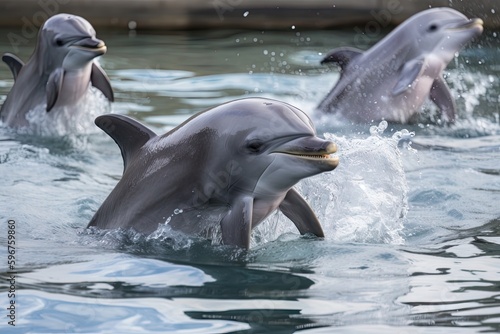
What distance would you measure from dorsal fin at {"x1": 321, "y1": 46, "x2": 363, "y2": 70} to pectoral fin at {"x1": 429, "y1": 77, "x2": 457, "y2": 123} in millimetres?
795

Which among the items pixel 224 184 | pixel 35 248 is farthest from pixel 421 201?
pixel 35 248

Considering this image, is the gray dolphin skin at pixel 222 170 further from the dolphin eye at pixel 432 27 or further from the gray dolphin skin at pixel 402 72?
the dolphin eye at pixel 432 27

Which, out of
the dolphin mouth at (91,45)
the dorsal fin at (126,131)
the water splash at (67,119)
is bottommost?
the dorsal fin at (126,131)

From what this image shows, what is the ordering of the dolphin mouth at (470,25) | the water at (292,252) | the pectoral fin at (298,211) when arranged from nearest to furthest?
the water at (292,252)
the pectoral fin at (298,211)
the dolphin mouth at (470,25)

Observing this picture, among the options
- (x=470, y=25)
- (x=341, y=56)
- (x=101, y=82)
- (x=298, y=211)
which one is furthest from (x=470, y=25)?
(x=298, y=211)

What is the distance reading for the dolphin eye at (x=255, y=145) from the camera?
5.34 metres

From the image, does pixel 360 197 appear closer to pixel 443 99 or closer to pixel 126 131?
pixel 126 131

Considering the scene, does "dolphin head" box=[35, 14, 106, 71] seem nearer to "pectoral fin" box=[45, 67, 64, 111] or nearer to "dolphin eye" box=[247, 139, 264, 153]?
"pectoral fin" box=[45, 67, 64, 111]

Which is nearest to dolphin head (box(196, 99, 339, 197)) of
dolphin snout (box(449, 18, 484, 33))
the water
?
the water

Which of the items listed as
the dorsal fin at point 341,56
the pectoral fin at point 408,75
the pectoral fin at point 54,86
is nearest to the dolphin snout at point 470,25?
the pectoral fin at point 408,75

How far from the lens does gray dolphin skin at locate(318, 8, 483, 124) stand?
10.1m

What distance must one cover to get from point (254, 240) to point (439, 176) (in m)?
2.22

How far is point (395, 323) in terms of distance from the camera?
4438mm

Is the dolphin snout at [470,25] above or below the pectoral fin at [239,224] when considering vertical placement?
above
